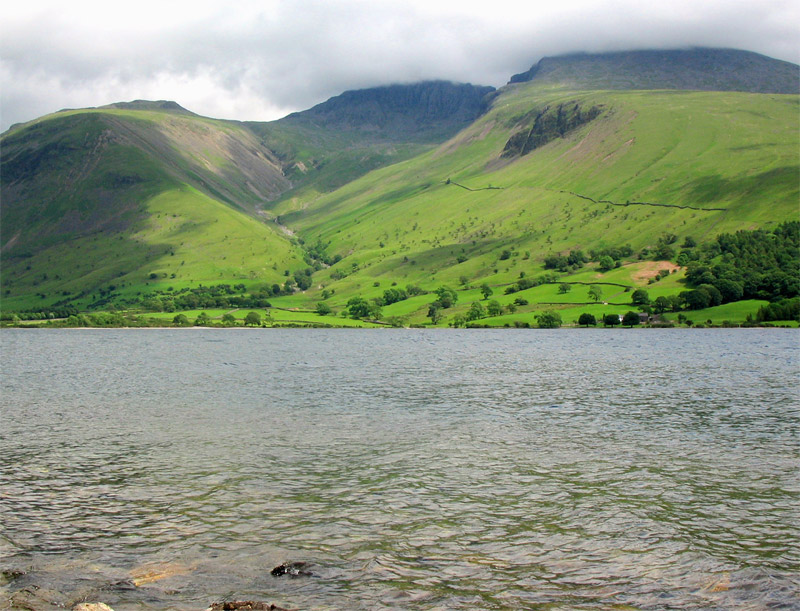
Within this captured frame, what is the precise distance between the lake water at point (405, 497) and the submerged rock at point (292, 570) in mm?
308

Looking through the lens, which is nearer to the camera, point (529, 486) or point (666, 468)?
point (529, 486)

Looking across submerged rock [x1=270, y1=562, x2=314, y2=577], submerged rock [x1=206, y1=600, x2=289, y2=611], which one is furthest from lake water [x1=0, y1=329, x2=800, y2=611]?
submerged rock [x1=206, y1=600, x2=289, y2=611]

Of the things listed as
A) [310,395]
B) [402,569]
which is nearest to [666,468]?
[402,569]

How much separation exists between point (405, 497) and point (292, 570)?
988 centimetres

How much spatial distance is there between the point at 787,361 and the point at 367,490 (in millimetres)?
92750

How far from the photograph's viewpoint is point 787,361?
10394cm

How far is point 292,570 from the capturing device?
22.7 metres

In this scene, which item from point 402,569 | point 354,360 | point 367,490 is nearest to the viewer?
point 402,569

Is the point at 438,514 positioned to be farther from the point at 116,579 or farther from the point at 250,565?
the point at 116,579

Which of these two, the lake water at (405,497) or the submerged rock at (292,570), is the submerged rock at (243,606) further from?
the submerged rock at (292,570)

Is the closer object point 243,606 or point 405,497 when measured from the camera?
point 243,606

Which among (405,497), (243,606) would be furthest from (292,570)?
(405,497)

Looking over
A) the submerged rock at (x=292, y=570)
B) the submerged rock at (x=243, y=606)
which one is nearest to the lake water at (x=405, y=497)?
the submerged rock at (x=292, y=570)

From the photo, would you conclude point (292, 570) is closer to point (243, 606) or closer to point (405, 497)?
point (243, 606)
